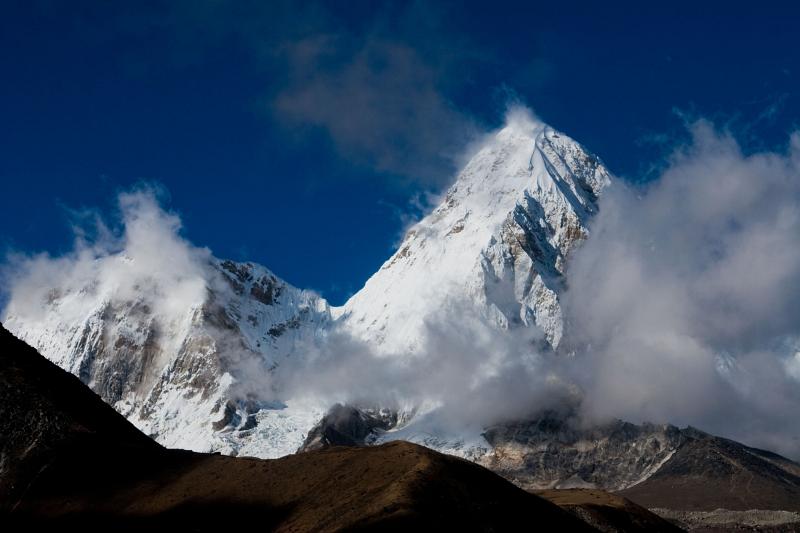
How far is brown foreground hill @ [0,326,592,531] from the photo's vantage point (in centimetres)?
10331

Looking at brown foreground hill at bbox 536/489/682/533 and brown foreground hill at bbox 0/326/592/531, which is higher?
brown foreground hill at bbox 536/489/682/533

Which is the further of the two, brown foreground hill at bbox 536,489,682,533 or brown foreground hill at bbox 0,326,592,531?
brown foreground hill at bbox 536,489,682,533

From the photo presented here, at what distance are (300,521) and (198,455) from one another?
40.2m

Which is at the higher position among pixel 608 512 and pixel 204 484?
pixel 608 512

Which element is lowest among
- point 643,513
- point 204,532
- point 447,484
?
point 204,532

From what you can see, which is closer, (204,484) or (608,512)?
(204,484)

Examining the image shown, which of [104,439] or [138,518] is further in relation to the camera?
[104,439]

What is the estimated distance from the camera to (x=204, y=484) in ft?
406

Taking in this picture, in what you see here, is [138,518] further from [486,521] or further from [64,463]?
[486,521]

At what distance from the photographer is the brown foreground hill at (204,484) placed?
4067 inches

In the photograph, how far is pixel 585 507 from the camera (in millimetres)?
157875

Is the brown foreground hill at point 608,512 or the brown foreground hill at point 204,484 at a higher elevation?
the brown foreground hill at point 608,512

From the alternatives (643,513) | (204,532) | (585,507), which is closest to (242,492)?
(204,532)

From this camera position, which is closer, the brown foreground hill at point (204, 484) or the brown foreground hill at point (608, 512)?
the brown foreground hill at point (204, 484)
